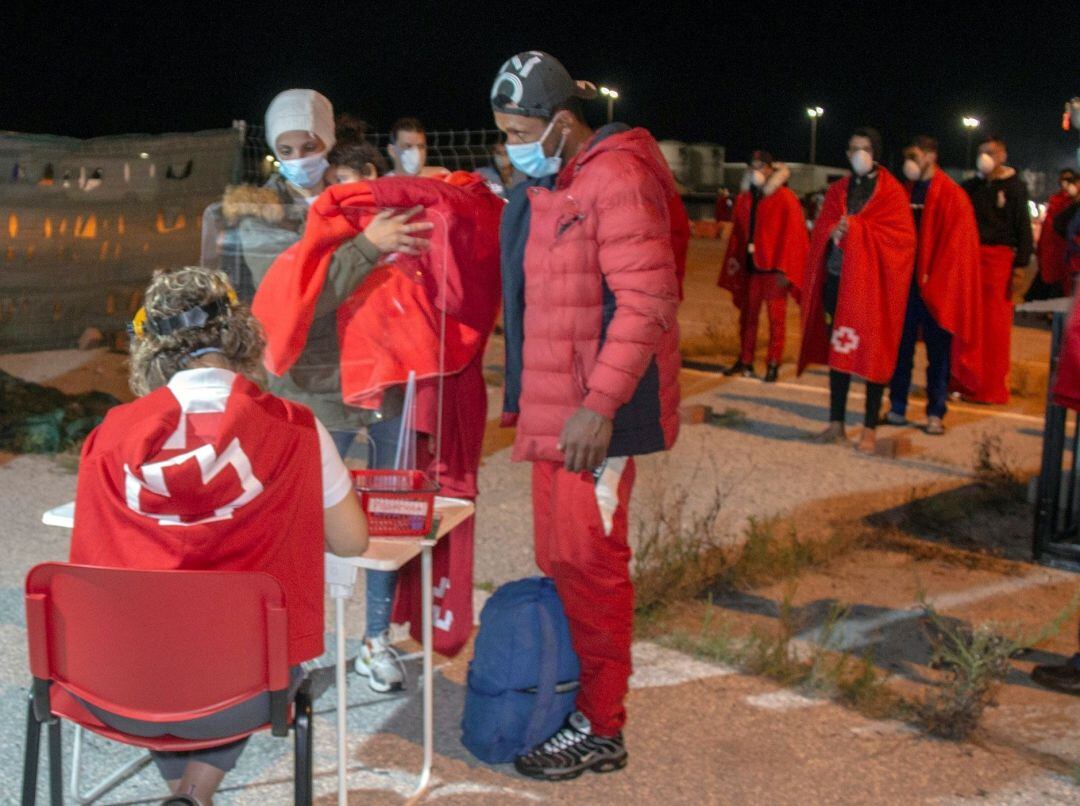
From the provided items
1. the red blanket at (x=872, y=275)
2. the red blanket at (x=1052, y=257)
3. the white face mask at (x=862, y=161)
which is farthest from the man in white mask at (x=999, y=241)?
the white face mask at (x=862, y=161)

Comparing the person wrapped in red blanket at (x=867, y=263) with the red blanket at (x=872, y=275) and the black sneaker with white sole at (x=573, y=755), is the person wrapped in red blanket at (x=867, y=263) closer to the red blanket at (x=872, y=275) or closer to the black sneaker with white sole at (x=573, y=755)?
the red blanket at (x=872, y=275)

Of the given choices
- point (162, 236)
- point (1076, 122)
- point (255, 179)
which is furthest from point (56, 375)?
point (1076, 122)

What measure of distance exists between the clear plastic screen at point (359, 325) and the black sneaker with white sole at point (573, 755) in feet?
3.18

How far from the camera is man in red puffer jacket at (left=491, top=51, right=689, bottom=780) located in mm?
3699

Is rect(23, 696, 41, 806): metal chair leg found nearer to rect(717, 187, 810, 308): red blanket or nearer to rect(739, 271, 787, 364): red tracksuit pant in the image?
rect(717, 187, 810, 308): red blanket

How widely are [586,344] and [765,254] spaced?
7186mm

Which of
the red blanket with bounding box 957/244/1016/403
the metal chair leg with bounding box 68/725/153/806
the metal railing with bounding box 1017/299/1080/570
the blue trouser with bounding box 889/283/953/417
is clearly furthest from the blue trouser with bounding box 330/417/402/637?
the red blanket with bounding box 957/244/1016/403

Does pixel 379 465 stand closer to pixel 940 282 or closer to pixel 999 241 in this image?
pixel 940 282

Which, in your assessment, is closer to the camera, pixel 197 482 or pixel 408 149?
pixel 197 482

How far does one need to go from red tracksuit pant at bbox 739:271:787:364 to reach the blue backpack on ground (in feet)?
23.7

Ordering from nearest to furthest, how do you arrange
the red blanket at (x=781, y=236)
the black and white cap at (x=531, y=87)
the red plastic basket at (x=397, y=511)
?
the red plastic basket at (x=397, y=511)
the black and white cap at (x=531, y=87)
the red blanket at (x=781, y=236)

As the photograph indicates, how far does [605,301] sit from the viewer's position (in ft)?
12.5

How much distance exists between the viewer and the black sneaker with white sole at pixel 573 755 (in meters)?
3.96

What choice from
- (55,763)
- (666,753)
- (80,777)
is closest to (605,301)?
(666,753)
